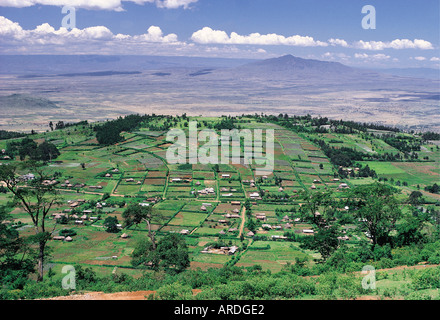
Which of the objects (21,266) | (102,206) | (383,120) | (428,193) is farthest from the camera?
(383,120)

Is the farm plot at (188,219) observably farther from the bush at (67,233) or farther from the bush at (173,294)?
the bush at (173,294)

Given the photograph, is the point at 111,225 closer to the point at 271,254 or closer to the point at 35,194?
the point at 271,254

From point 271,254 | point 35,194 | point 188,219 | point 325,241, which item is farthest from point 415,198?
point 35,194

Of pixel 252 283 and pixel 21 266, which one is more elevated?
pixel 252 283

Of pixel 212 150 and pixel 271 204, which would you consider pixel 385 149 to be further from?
pixel 271 204

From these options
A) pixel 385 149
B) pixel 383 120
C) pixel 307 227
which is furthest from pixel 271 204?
pixel 383 120

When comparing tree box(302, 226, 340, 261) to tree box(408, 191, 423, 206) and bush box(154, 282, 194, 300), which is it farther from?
tree box(408, 191, 423, 206)

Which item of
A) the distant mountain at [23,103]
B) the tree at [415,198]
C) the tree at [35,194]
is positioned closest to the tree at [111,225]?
the tree at [35,194]

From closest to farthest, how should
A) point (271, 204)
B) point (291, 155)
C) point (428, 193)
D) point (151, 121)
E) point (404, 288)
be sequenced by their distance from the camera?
1. point (404, 288)
2. point (271, 204)
3. point (428, 193)
4. point (291, 155)
5. point (151, 121)

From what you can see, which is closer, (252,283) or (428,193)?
(252,283)
